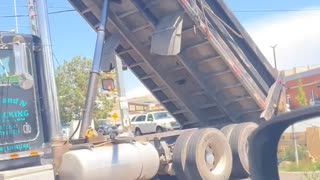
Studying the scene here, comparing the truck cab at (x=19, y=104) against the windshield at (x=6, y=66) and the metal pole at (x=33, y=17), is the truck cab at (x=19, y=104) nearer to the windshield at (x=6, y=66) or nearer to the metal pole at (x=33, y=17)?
the windshield at (x=6, y=66)

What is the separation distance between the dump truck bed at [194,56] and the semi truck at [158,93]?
0.02m

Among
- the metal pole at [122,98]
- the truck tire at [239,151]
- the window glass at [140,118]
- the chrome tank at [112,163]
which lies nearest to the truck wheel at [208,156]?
the truck tire at [239,151]

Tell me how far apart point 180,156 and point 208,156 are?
485 millimetres

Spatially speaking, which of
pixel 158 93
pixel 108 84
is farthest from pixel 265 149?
pixel 158 93

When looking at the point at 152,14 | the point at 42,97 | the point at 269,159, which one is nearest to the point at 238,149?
the point at 152,14

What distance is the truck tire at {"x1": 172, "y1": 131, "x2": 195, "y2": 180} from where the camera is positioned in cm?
780

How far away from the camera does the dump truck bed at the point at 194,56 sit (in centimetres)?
820

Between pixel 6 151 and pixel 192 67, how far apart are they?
400cm

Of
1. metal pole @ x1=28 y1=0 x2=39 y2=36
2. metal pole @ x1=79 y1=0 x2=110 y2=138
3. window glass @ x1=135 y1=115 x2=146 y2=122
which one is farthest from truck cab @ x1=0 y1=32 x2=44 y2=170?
window glass @ x1=135 y1=115 x2=146 y2=122

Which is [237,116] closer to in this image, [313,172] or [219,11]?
[219,11]

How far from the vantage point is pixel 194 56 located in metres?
8.85

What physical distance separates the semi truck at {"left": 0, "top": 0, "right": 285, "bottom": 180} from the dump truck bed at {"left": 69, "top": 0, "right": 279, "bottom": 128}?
0.02 meters

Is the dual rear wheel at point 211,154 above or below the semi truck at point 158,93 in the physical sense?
below

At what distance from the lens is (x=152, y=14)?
8445mm
